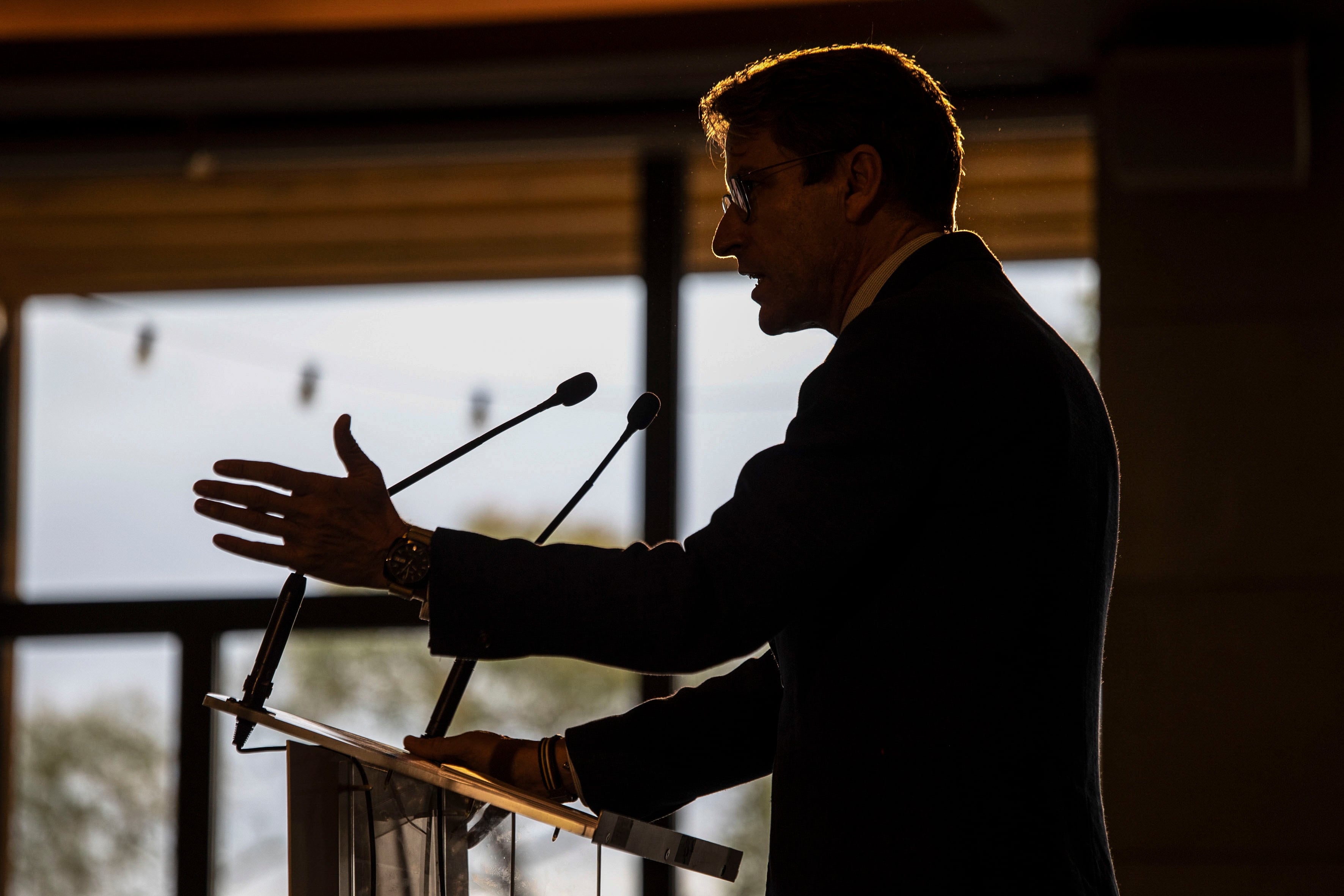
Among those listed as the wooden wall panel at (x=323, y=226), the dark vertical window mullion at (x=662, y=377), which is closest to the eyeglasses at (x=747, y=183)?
the dark vertical window mullion at (x=662, y=377)

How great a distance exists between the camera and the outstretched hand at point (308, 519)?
114 centimetres

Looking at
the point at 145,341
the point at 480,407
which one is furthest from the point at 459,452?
the point at 145,341

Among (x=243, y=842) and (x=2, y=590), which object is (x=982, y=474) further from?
(x=2, y=590)

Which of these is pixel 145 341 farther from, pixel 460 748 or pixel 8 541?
pixel 460 748

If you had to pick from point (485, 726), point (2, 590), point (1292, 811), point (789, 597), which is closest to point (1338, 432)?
point (1292, 811)

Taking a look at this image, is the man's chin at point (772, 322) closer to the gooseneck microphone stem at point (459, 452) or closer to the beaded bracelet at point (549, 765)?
the gooseneck microphone stem at point (459, 452)

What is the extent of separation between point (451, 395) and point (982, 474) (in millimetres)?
2611

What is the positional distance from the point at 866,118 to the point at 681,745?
0.70 meters

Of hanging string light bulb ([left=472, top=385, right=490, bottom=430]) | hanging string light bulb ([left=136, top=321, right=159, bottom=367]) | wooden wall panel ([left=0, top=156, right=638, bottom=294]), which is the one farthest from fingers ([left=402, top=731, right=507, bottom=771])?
hanging string light bulb ([left=136, top=321, right=159, bottom=367])

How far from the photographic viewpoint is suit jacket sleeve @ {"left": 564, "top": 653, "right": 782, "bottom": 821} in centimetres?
149

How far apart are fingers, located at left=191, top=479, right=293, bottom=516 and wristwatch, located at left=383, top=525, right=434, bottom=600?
9 cm

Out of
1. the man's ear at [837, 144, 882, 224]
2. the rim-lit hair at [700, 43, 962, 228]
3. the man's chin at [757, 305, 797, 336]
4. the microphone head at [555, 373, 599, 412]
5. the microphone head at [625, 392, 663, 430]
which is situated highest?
the rim-lit hair at [700, 43, 962, 228]

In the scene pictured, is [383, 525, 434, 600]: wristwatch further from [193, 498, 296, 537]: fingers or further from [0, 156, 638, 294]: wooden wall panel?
[0, 156, 638, 294]: wooden wall panel

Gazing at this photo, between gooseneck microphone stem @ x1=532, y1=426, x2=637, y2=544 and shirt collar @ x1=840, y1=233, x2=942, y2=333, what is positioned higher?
shirt collar @ x1=840, y1=233, x2=942, y2=333
